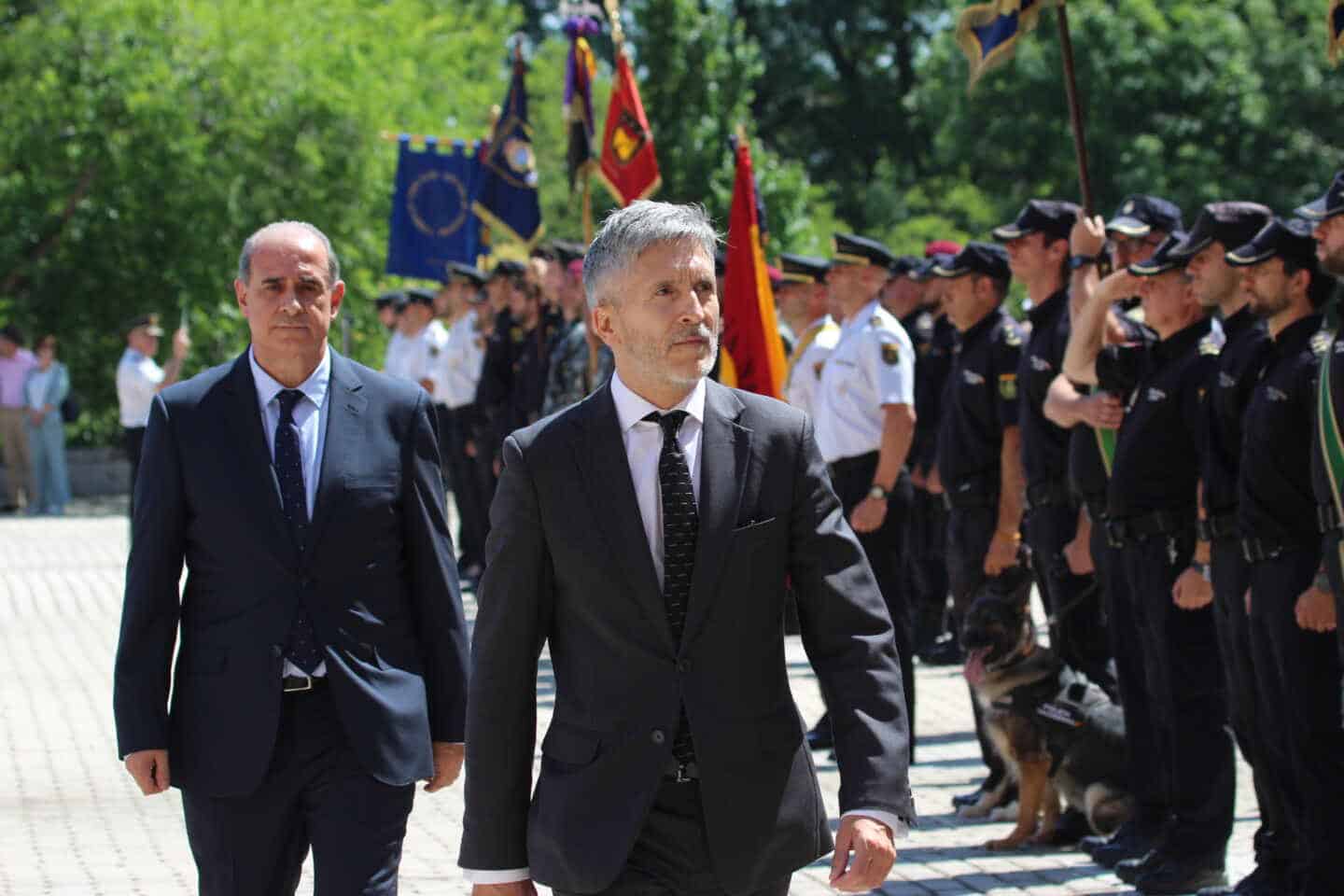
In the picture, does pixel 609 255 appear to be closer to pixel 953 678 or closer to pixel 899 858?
pixel 899 858

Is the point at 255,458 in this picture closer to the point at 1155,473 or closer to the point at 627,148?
the point at 1155,473

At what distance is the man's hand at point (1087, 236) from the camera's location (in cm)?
809

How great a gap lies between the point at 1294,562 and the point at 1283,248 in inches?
38.4

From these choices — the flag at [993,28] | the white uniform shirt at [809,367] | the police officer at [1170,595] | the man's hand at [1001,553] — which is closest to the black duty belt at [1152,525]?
the police officer at [1170,595]

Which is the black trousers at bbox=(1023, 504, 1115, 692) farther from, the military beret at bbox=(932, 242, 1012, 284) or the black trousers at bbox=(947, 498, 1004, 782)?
the military beret at bbox=(932, 242, 1012, 284)

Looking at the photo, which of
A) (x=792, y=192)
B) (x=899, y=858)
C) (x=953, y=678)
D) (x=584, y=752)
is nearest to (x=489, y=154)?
(x=953, y=678)

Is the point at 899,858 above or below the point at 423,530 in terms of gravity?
below

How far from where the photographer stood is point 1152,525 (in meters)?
7.38

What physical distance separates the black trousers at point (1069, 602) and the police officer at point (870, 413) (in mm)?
758

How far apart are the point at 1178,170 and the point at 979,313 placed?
1082 inches

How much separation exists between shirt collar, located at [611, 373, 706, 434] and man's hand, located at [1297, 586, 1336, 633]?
119 inches

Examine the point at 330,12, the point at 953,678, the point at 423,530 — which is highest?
the point at 330,12

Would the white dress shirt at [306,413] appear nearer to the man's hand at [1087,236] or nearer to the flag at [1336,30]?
the flag at [1336,30]

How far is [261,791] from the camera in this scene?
4.67 meters
